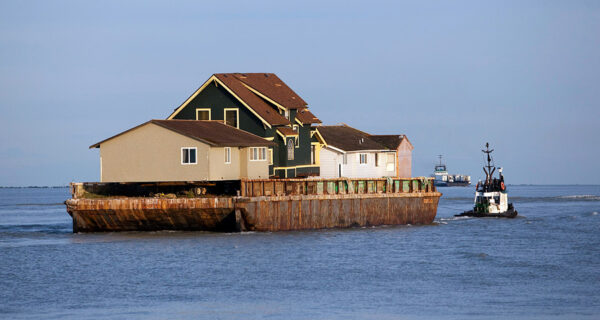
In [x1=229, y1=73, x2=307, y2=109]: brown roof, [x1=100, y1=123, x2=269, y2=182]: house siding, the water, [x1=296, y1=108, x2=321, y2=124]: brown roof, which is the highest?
[x1=229, y1=73, x2=307, y2=109]: brown roof

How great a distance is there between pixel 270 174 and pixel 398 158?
20.5m

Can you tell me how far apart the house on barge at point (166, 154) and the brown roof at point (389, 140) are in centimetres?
2684

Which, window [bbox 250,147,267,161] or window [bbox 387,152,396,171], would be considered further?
window [bbox 387,152,396,171]

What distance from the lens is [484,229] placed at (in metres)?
71.8

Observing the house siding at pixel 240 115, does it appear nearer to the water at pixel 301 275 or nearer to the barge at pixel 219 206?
the barge at pixel 219 206

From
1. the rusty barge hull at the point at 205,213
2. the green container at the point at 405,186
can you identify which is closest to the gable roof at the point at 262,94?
the rusty barge hull at the point at 205,213

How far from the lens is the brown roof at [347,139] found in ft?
268

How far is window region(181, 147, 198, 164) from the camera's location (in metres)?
59.4

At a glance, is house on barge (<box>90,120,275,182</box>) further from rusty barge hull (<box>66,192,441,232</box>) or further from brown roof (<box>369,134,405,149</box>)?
brown roof (<box>369,134,405,149</box>)

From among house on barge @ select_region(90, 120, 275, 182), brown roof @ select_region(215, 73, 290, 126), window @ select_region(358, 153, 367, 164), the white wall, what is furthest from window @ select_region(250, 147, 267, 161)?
window @ select_region(358, 153, 367, 164)

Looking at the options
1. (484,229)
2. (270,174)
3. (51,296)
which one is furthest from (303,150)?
(51,296)

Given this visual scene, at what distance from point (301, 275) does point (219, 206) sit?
48.9 feet

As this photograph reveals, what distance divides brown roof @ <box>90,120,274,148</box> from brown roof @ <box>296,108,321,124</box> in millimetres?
8309

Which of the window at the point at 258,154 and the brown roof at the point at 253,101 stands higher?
the brown roof at the point at 253,101
